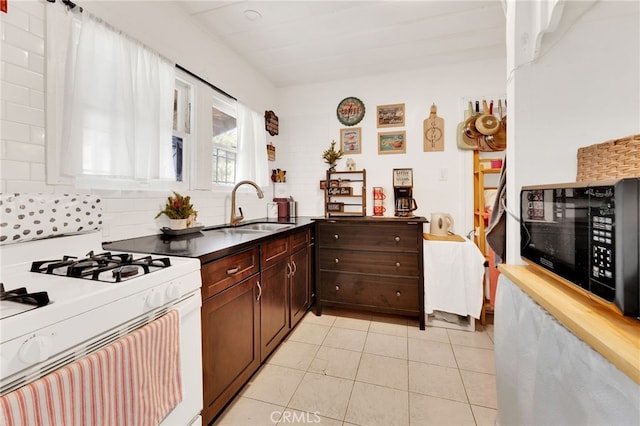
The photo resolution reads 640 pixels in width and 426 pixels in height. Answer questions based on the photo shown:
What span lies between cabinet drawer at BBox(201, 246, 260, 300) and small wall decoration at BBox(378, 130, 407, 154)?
2.00m

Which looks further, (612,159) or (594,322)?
(612,159)

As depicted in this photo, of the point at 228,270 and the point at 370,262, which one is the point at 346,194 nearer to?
the point at 370,262

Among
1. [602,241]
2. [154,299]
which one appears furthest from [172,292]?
[602,241]

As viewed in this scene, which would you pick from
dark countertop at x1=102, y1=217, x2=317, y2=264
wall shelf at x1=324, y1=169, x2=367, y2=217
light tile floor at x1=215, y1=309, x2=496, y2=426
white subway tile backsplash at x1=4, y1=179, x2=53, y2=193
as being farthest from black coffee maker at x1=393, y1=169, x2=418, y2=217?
white subway tile backsplash at x1=4, y1=179, x2=53, y2=193

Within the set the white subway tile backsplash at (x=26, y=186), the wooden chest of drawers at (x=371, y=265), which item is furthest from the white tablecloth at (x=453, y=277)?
the white subway tile backsplash at (x=26, y=186)

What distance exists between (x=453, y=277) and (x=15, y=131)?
287 cm

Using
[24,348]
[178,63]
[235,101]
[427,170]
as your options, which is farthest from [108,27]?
[427,170]

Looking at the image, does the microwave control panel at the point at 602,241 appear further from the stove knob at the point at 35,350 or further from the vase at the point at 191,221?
the vase at the point at 191,221

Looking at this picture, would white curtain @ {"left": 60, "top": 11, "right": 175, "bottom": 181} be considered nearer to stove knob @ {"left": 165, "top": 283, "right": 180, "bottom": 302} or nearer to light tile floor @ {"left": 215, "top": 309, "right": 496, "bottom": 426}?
stove knob @ {"left": 165, "top": 283, "right": 180, "bottom": 302}

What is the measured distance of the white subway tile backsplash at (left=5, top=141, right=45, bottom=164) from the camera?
3.70ft

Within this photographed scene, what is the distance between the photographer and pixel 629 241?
0.58 meters

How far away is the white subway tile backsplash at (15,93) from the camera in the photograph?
1.11 m

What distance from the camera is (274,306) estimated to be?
1.92 metres

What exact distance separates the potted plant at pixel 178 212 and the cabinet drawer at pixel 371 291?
1.36 metres
